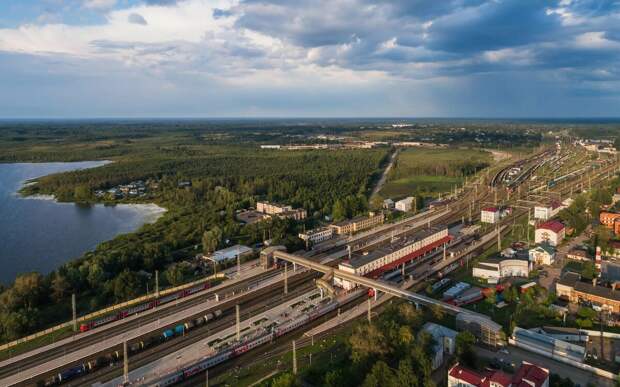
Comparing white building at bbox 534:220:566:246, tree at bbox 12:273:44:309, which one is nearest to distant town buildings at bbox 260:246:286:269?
tree at bbox 12:273:44:309

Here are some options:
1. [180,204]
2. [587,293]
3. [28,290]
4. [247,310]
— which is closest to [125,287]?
[28,290]

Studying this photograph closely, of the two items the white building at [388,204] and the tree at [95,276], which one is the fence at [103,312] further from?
the white building at [388,204]

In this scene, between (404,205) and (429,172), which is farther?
(429,172)

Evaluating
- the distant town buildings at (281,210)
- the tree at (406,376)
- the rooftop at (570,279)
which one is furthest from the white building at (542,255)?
the distant town buildings at (281,210)

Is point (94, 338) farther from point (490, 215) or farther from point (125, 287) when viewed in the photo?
point (490, 215)

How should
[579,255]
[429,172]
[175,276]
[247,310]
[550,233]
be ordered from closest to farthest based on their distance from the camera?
[247,310]
[175,276]
[579,255]
[550,233]
[429,172]

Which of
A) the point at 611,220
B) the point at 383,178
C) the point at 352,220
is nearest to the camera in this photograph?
the point at 611,220

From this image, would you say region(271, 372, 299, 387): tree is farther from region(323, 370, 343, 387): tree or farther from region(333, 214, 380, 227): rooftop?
region(333, 214, 380, 227): rooftop
